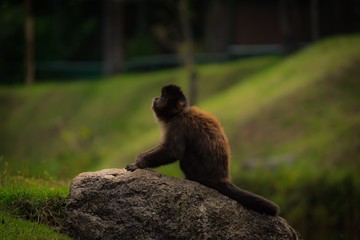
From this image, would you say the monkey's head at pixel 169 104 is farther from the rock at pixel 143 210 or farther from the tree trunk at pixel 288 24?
the tree trunk at pixel 288 24

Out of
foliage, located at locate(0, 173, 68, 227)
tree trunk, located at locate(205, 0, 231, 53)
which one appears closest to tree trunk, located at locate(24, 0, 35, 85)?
tree trunk, located at locate(205, 0, 231, 53)

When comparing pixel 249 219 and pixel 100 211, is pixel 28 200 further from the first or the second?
pixel 249 219

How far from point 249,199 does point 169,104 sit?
1.65 m

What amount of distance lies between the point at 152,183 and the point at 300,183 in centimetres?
1594

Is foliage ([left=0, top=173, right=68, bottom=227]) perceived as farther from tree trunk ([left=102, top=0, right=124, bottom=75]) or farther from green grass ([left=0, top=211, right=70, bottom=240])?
tree trunk ([left=102, top=0, right=124, bottom=75])

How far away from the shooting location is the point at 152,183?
11844mm

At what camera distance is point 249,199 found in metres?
12.0

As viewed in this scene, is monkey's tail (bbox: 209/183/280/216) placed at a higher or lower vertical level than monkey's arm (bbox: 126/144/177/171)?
lower

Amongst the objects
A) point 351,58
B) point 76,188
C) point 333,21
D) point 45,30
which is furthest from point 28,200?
point 45,30

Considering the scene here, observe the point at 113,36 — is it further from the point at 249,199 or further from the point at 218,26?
the point at 249,199

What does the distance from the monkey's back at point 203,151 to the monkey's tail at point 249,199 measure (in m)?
0.12

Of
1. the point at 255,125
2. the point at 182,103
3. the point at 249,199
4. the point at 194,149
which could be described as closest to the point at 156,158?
→ the point at 194,149

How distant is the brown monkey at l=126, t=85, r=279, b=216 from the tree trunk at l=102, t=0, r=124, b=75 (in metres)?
36.4

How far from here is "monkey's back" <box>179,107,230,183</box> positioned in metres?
12.1
